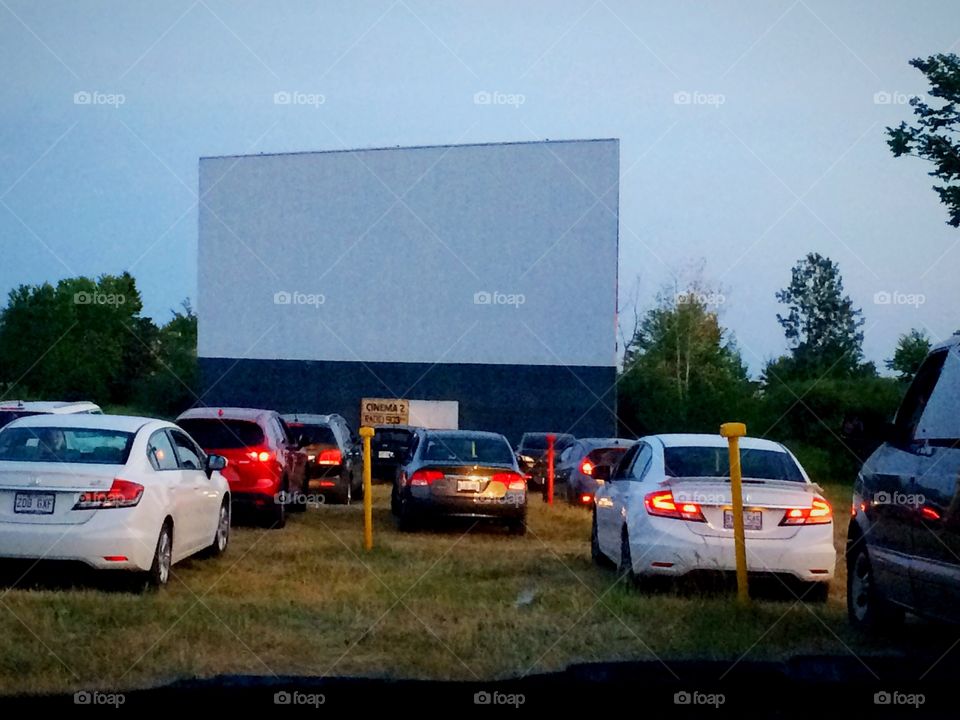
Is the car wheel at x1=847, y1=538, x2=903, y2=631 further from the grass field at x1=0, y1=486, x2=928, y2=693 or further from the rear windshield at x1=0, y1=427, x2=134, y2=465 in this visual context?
the rear windshield at x1=0, y1=427, x2=134, y2=465

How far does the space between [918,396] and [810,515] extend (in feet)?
8.38

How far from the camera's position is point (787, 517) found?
1107cm

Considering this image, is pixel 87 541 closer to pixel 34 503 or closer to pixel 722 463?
pixel 34 503

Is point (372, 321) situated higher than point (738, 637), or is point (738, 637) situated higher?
point (372, 321)

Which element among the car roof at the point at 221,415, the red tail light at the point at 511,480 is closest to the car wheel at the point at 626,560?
the red tail light at the point at 511,480

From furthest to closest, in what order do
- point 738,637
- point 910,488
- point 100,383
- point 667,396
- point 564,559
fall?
point 100,383 < point 667,396 < point 564,559 < point 738,637 < point 910,488

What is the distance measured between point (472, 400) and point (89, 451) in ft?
111

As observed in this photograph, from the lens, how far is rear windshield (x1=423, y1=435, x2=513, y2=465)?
17817 mm

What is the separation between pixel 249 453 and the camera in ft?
56.7

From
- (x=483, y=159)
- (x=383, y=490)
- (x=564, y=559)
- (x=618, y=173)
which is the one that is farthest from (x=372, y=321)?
(x=564, y=559)

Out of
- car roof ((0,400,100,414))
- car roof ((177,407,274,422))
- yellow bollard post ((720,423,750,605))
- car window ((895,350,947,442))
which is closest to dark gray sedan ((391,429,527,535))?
car roof ((177,407,274,422))

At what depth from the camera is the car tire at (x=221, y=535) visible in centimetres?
1395

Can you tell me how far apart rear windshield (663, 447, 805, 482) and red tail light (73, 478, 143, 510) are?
4803 mm

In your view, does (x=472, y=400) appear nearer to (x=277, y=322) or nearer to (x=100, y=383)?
(x=277, y=322)
